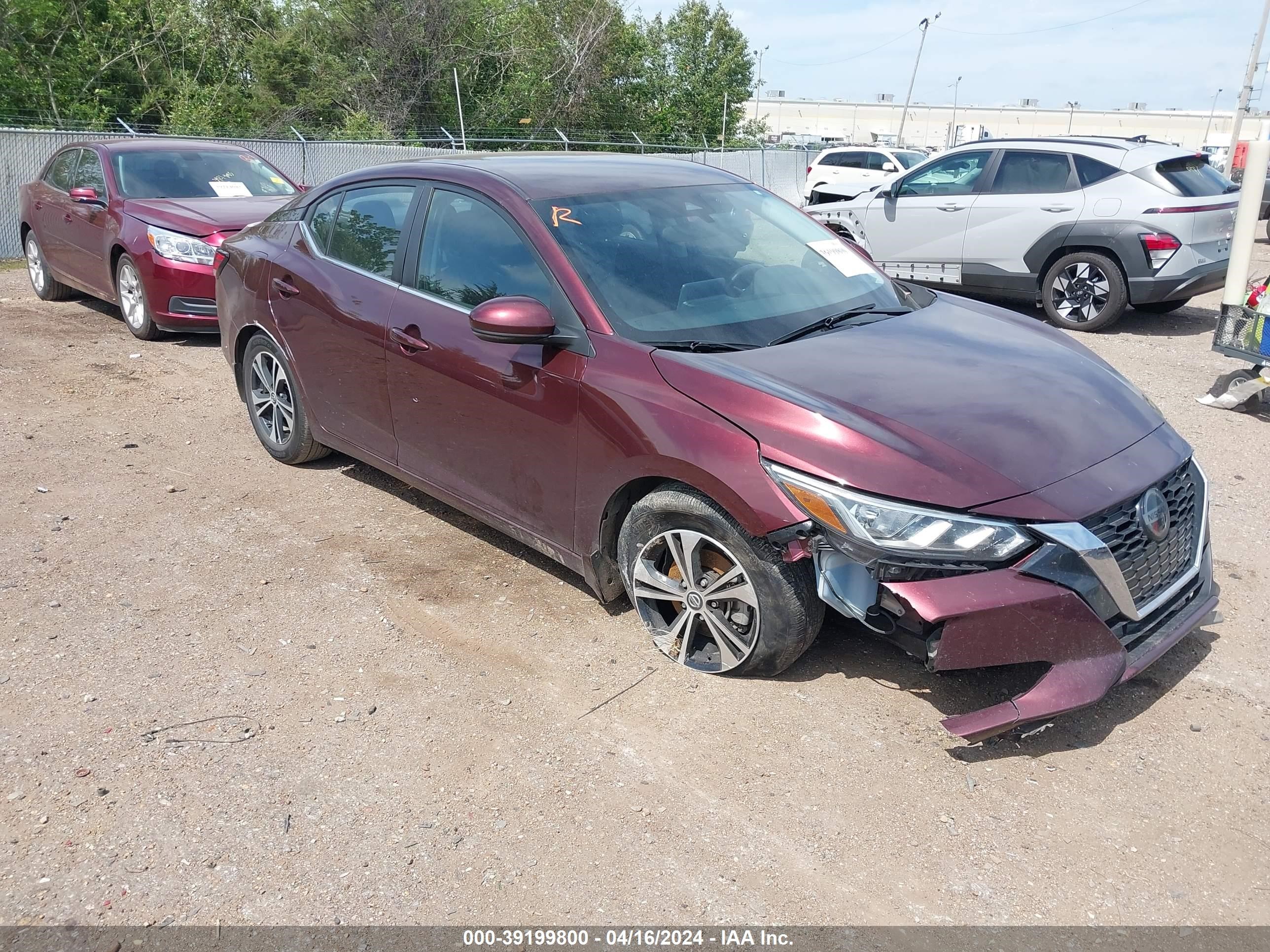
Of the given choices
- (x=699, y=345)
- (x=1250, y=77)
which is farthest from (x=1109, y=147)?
(x=1250, y=77)

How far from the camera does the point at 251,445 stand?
6.28 m

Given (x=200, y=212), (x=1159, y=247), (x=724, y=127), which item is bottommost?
(x=200, y=212)

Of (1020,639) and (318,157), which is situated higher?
(318,157)

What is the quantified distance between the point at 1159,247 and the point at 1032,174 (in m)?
1.50

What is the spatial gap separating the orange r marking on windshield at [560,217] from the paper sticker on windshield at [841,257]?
3.75ft

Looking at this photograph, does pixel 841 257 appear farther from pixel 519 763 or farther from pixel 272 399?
pixel 272 399

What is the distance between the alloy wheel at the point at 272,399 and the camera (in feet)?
18.2

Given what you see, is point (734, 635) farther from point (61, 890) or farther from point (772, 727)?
point (61, 890)

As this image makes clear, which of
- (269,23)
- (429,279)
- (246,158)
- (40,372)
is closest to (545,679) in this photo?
(429,279)

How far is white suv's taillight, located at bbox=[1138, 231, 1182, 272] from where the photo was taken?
9133 millimetres

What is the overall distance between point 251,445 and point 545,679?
337 centimetres

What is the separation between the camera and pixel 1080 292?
973 centimetres

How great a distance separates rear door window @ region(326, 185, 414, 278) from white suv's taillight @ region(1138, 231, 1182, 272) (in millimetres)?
7202

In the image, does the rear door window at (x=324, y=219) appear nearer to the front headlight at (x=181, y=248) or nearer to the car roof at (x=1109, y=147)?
the front headlight at (x=181, y=248)
